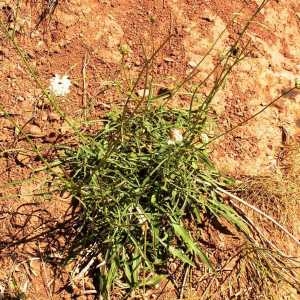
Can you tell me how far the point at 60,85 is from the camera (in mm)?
2652

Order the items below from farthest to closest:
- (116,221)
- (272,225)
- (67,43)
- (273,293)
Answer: (67,43), (272,225), (273,293), (116,221)

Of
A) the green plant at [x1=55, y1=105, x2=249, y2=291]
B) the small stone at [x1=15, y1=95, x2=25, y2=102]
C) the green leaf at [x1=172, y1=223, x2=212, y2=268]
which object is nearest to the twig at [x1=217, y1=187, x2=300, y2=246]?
the green plant at [x1=55, y1=105, x2=249, y2=291]

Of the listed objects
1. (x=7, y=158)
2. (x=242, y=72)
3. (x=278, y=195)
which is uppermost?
(x=242, y=72)

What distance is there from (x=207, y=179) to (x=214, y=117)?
406mm

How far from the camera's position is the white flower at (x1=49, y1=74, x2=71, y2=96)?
2.64 m

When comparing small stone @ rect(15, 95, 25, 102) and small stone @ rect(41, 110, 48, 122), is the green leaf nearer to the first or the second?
small stone @ rect(41, 110, 48, 122)

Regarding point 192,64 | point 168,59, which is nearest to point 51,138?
point 168,59

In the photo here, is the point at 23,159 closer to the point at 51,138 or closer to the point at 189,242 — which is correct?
the point at 51,138

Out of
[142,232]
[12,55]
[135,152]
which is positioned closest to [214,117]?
[135,152]

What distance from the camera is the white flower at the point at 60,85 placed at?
8.65 ft

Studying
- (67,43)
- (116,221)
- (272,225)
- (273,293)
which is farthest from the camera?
(67,43)

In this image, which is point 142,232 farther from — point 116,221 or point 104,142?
point 104,142

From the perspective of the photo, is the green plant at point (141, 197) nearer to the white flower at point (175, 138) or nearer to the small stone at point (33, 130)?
the white flower at point (175, 138)

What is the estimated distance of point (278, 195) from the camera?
2705 millimetres
